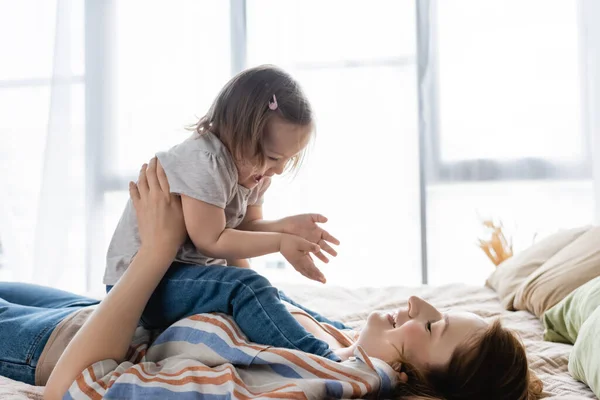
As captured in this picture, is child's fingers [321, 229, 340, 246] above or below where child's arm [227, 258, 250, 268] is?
above

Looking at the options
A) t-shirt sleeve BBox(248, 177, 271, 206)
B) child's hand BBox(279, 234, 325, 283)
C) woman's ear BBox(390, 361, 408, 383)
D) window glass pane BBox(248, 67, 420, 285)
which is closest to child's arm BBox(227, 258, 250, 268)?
t-shirt sleeve BBox(248, 177, 271, 206)

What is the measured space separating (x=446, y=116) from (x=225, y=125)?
2.19 m

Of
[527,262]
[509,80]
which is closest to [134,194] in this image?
[527,262]

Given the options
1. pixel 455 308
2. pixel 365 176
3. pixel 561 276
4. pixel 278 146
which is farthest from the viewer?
pixel 365 176

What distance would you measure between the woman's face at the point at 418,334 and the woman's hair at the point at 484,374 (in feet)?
0.11

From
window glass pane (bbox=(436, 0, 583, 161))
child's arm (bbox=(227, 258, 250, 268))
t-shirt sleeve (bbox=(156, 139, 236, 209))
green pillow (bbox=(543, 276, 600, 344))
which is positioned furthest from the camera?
window glass pane (bbox=(436, 0, 583, 161))

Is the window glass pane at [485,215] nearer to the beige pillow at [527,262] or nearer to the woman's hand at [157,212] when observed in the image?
the beige pillow at [527,262]

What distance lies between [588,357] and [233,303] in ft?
2.20

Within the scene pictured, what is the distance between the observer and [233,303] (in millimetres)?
1232

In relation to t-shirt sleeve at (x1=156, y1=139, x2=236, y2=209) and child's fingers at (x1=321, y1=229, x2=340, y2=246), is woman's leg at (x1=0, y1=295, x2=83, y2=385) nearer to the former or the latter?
t-shirt sleeve at (x1=156, y1=139, x2=236, y2=209)

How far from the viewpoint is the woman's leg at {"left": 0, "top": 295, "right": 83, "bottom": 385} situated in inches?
51.2

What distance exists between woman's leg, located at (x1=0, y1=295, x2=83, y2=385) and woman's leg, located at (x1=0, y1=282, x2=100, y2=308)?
0.67 feet

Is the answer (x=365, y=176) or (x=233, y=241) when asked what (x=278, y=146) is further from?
(x=365, y=176)

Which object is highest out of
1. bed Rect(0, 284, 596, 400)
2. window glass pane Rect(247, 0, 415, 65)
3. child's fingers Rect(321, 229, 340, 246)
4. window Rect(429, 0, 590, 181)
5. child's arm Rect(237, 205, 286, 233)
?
window glass pane Rect(247, 0, 415, 65)
